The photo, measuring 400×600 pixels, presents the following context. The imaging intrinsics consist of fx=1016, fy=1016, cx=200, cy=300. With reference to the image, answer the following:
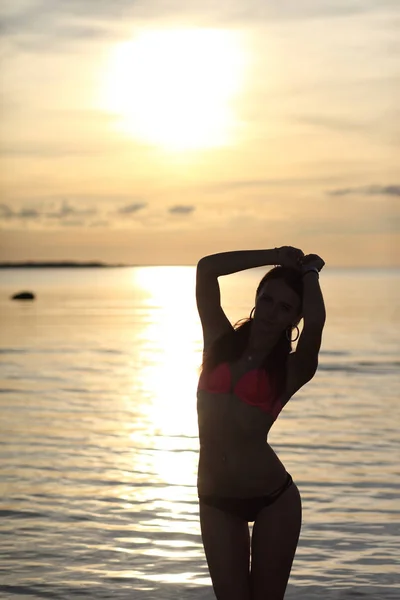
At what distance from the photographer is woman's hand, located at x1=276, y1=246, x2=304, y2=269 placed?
19.8ft

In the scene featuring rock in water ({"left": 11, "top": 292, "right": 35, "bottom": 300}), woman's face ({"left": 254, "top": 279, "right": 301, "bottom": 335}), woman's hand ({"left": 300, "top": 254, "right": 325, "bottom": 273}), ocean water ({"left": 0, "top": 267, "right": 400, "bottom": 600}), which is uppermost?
rock in water ({"left": 11, "top": 292, "right": 35, "bottom": 300})

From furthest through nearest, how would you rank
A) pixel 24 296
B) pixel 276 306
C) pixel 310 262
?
pixel 24 296 → pixel 310 262 → pixel 276 306

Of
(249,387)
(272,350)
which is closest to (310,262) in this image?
(272,350)

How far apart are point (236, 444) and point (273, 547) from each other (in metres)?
0.63

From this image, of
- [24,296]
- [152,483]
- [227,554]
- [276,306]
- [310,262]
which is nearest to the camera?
[227,554]

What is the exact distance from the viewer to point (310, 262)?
6.10 m

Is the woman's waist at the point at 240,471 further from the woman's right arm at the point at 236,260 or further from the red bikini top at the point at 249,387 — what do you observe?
the woman's right arm at the point at 236,260

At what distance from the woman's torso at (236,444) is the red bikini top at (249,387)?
19 mm

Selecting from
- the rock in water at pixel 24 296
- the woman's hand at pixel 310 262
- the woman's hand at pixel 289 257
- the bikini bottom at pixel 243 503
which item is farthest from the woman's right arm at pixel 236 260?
the rock in water at pixel 24 296

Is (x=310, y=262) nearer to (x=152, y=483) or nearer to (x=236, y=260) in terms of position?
(x=236, y=260)

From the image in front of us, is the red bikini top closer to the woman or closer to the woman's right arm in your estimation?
the woman

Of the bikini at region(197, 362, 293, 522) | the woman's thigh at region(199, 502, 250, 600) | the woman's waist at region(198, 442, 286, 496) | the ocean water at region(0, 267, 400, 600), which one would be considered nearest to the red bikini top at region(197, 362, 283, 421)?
the bikini at region(197, 362, 293, 522)

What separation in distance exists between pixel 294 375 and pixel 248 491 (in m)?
0.73

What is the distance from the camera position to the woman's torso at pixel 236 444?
5844mm
